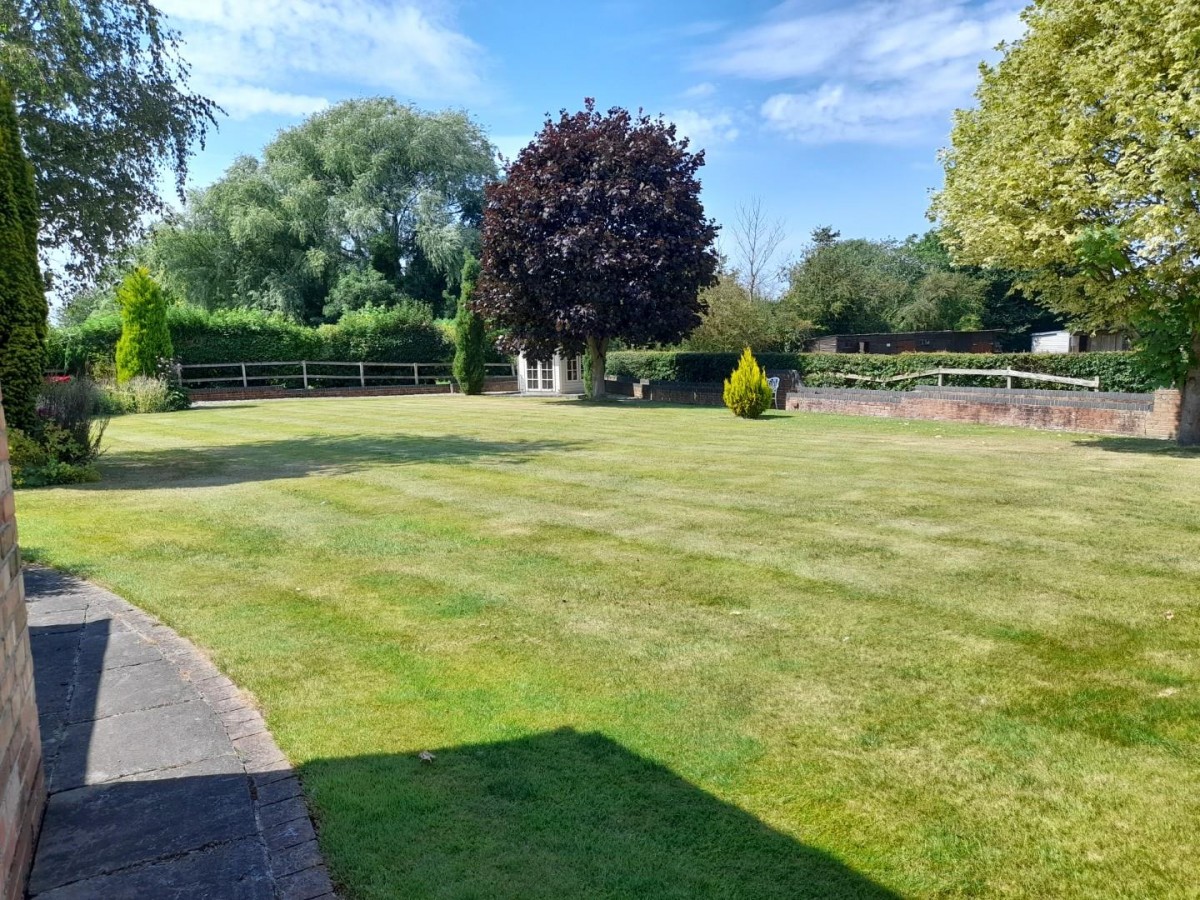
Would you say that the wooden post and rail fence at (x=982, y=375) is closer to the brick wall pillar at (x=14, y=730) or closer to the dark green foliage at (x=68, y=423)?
the dark green foliage at (x=68, y=423)

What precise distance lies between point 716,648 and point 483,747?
4.72 ft

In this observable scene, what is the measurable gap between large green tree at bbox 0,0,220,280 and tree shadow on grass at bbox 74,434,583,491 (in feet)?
11.9

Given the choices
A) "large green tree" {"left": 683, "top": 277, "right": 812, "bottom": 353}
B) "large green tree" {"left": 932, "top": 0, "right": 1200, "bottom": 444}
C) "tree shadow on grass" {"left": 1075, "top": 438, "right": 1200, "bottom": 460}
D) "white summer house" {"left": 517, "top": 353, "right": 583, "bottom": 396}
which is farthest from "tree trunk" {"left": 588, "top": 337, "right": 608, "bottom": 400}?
"tree shadow on grass" {"left": 1075, "top": 438, "right": 1200, "bottom": 460}

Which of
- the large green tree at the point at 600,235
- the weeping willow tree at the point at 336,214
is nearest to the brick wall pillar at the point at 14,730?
the large green tree at the point at 600,235

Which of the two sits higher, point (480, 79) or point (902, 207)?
point (902, 207)

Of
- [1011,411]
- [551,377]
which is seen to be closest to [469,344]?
[551,377]

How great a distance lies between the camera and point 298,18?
12.1 metres

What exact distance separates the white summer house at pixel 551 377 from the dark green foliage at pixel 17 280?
940 inches

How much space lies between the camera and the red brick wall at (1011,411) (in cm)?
1372

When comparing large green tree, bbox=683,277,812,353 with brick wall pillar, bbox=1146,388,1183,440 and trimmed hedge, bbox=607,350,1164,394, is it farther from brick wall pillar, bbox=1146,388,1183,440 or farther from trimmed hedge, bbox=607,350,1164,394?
brick wall pillar, bbox=1146,388,1183,440

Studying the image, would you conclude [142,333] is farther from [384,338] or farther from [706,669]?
[706,669]

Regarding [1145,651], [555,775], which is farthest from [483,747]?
[1145,651]

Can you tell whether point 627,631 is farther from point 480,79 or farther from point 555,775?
point 480,79

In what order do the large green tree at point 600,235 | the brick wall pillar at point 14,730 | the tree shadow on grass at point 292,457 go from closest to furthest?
the brick wall pillar at point 14,730, the tree shadow on grass at point 292,457, the large green tree at point 600,235
